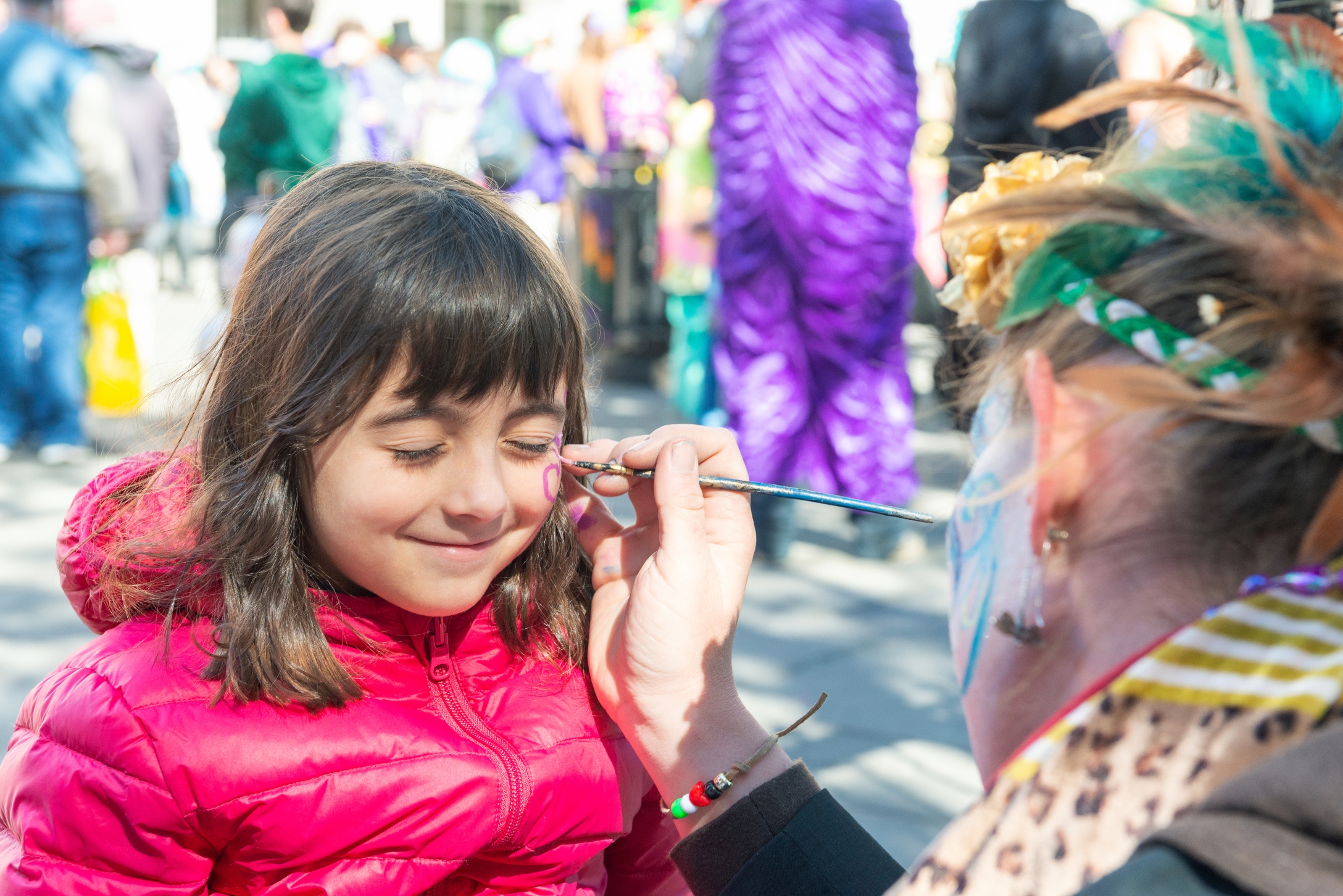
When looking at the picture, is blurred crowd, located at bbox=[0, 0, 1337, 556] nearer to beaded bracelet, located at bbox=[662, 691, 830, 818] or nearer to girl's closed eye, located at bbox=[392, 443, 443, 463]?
girl's closed eye, located at bbox=[392, 443, 443, 463]

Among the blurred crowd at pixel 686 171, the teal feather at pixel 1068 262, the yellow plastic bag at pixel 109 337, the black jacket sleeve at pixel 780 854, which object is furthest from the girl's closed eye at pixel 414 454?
the yellow plastic bag at pixel 109 337

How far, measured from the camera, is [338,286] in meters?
1.29

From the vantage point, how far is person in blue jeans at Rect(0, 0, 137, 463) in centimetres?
527

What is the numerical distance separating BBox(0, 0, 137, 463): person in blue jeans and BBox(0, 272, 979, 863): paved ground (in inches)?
13.1

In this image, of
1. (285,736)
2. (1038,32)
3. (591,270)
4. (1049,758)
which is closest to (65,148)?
(591,270)

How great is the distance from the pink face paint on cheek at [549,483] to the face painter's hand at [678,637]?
1.3 inches

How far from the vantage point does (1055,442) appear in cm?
97

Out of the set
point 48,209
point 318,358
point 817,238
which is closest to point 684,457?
point 318,358

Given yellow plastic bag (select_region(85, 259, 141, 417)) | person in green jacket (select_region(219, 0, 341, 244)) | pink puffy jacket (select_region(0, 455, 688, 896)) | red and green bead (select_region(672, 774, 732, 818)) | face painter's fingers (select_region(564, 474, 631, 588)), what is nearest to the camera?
pink puffy jacket (select_region(0, 455, 688, 896))

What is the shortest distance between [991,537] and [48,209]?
5.31 m

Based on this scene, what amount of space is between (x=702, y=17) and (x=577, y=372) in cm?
595

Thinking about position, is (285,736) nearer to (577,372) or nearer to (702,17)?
(577,372)

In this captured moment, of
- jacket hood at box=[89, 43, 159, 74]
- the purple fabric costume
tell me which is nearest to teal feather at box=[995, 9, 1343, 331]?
the purple fabric costume

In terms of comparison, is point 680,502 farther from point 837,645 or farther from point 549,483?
point 837,645
